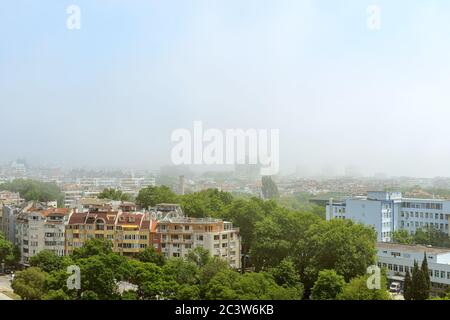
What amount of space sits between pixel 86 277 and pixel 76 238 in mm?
2993

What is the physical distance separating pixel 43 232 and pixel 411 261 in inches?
230

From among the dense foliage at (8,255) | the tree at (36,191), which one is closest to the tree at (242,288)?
the dense foliage at (8,255)

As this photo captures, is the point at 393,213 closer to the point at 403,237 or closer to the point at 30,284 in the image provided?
the point at 403,237

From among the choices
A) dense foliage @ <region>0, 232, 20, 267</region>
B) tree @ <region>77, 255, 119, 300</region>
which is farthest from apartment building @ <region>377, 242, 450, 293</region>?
dense foliage @ <region>0, 232, 20, 267</region>

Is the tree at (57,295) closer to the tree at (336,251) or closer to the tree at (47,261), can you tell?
the tree at (47,261)

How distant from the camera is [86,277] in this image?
7.06 metres

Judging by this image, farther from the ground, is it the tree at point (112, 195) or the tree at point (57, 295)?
the tree at point (112, 195)

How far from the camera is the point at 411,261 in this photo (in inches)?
350

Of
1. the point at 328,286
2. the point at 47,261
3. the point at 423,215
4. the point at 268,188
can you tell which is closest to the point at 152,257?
the point at 47,261

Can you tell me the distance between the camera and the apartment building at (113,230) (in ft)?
31.5

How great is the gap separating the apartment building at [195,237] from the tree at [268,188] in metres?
10.2

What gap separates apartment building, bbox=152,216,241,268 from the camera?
9.14 metres
